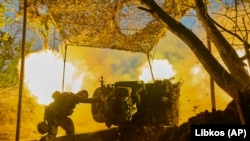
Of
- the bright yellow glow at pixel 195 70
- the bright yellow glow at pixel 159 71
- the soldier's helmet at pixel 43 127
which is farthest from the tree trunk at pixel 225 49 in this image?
the bright yellow glow at pixel 195 70

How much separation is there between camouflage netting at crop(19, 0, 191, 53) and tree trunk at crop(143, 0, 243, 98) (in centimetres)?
115

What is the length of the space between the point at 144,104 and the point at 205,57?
139 inches

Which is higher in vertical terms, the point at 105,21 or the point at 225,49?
the point at 105,21

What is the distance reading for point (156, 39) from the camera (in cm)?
1238

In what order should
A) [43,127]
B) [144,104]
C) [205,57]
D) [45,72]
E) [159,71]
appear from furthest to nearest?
[159,71]
[45,72]
[144,104]
[43,127]
[205,57]

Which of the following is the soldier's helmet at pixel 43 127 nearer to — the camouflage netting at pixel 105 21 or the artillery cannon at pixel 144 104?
the artillery cannon at pixel 144 104

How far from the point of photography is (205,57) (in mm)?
6730

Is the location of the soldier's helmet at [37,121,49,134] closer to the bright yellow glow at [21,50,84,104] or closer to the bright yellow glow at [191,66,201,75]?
the bright yellow glow at [21,50,84,104]

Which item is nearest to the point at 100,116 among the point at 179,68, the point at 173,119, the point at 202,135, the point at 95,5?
the point at 173,119

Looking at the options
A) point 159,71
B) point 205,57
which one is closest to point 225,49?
point 205,57

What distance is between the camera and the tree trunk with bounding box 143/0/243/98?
645 cm

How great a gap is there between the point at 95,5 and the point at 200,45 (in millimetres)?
3935

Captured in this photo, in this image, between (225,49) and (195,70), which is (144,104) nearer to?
(225,49)

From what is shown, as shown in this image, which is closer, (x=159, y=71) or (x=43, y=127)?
(x=43, y=127)
